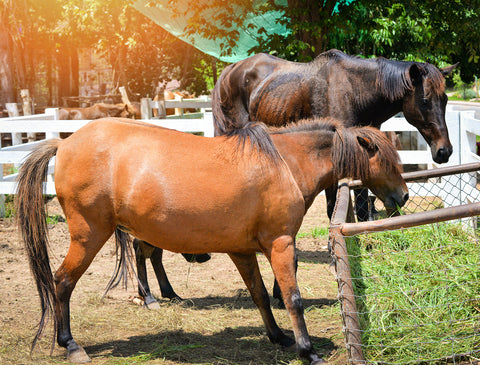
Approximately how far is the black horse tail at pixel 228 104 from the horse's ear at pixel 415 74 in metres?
2.09

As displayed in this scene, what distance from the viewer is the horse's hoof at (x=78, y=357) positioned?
353 cm

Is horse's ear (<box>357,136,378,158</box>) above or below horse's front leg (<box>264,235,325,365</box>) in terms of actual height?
above

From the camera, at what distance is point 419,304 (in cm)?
316

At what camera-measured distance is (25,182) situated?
379 centimetres

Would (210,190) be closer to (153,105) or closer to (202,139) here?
(202,139)

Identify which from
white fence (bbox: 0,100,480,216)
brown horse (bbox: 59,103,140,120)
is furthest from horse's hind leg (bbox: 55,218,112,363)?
brown horse (bbox: 59,103,140,120)

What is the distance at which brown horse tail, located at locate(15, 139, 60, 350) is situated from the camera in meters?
3.71

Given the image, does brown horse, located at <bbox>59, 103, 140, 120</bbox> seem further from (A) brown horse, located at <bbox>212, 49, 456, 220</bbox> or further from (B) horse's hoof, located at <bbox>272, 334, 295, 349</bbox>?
(B) horse's hoof, located at <bbox>272, 334, 295, 349</bbox>

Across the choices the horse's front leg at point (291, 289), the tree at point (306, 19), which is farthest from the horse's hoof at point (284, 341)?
the tree at point (306, 19)

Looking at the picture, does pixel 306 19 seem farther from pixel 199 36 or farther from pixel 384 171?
pixel 384 171

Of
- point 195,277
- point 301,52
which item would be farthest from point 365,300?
point 301,52

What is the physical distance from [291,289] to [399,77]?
2.70 m

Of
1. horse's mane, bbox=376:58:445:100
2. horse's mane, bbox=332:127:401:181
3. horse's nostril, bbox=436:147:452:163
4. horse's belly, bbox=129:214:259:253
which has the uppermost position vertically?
horse's mane, bbox=376:58:445:100

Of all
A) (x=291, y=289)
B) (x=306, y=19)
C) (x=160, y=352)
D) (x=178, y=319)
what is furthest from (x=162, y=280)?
(x=306, y=19)
